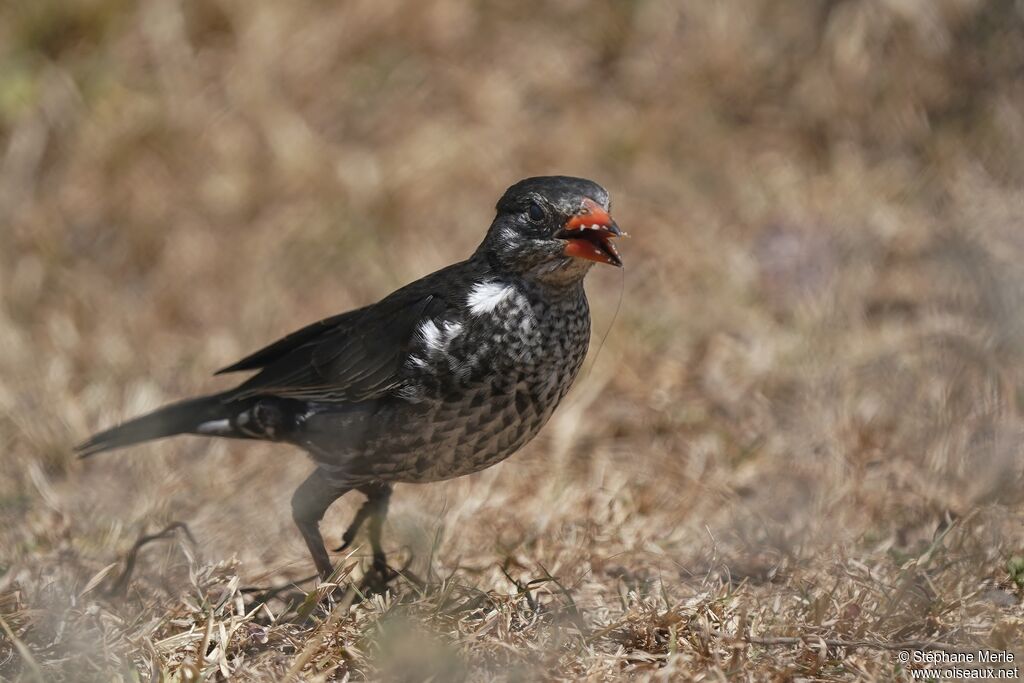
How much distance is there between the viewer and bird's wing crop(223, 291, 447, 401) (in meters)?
4.11

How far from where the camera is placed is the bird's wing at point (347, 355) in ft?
13.5

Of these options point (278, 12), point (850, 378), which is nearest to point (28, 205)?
point (278, 12)

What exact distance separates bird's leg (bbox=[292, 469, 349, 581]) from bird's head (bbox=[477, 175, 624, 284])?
92cm

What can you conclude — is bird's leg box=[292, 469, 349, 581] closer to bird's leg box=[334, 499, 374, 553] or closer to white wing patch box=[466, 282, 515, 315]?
bird's leg box=[334, 499, 374, 553]

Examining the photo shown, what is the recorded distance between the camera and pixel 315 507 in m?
4.30

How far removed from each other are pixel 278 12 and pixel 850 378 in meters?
4.32

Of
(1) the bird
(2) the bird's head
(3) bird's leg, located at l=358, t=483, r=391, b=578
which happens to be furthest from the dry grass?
(2) the bird's head

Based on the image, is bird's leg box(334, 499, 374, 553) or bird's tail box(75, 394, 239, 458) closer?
bird's leg box(334, 499, 374, 553)

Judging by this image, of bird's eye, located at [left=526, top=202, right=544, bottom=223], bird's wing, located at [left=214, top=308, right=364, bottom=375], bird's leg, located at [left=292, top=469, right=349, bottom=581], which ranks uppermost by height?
bird's eye, located at [left=526, top=202, right=544, bottom=223]

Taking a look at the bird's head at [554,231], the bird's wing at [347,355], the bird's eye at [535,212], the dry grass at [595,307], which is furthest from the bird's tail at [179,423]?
the bird's eye at [535,212]

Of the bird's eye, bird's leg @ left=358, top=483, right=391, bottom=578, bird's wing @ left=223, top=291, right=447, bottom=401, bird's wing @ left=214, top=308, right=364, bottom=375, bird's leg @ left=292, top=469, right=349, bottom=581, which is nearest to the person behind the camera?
the bird's eye

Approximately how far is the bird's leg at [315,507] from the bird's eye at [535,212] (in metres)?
1.08

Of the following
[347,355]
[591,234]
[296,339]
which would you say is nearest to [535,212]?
[591,234]

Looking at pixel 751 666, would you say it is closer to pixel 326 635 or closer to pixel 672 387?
pixel 326 635
